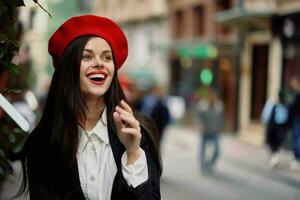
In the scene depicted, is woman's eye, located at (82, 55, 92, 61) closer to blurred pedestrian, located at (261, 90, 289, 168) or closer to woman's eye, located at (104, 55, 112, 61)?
woman's eye, located at (104, 55, 112, 61)

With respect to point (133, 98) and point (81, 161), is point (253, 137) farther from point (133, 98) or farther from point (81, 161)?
point (81, 161)

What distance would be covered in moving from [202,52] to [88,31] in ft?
71.6

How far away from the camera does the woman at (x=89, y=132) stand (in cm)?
260

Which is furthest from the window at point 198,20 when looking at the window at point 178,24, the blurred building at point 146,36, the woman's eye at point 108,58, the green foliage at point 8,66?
the woman's eye at point 108,58

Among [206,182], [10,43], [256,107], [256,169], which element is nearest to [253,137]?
[256,107]

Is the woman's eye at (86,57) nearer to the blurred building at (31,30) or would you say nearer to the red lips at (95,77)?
the red lips at (95,77)

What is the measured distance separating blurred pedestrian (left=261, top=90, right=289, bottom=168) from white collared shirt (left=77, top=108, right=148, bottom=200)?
11070mm

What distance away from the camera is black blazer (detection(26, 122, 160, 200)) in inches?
102

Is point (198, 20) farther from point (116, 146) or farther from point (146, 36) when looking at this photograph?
point (116, 146)

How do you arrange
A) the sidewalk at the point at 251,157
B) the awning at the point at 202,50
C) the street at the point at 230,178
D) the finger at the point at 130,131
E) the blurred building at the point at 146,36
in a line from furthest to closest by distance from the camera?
the blurred building at the point at 146,36
the awning at the point at 202,50
the sidewalk at the point at 251,157
the street at the point at 230,178
the finger at the point at 130,131

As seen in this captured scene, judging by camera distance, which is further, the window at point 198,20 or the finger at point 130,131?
the window at point 198,20

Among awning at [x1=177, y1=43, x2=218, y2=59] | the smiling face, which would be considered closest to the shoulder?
the smiling face

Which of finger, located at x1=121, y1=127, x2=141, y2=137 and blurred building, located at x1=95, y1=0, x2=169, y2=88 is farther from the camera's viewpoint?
blurred building, located at x1=95, y1=0, x2=169, y2=88

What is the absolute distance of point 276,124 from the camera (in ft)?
44.7
